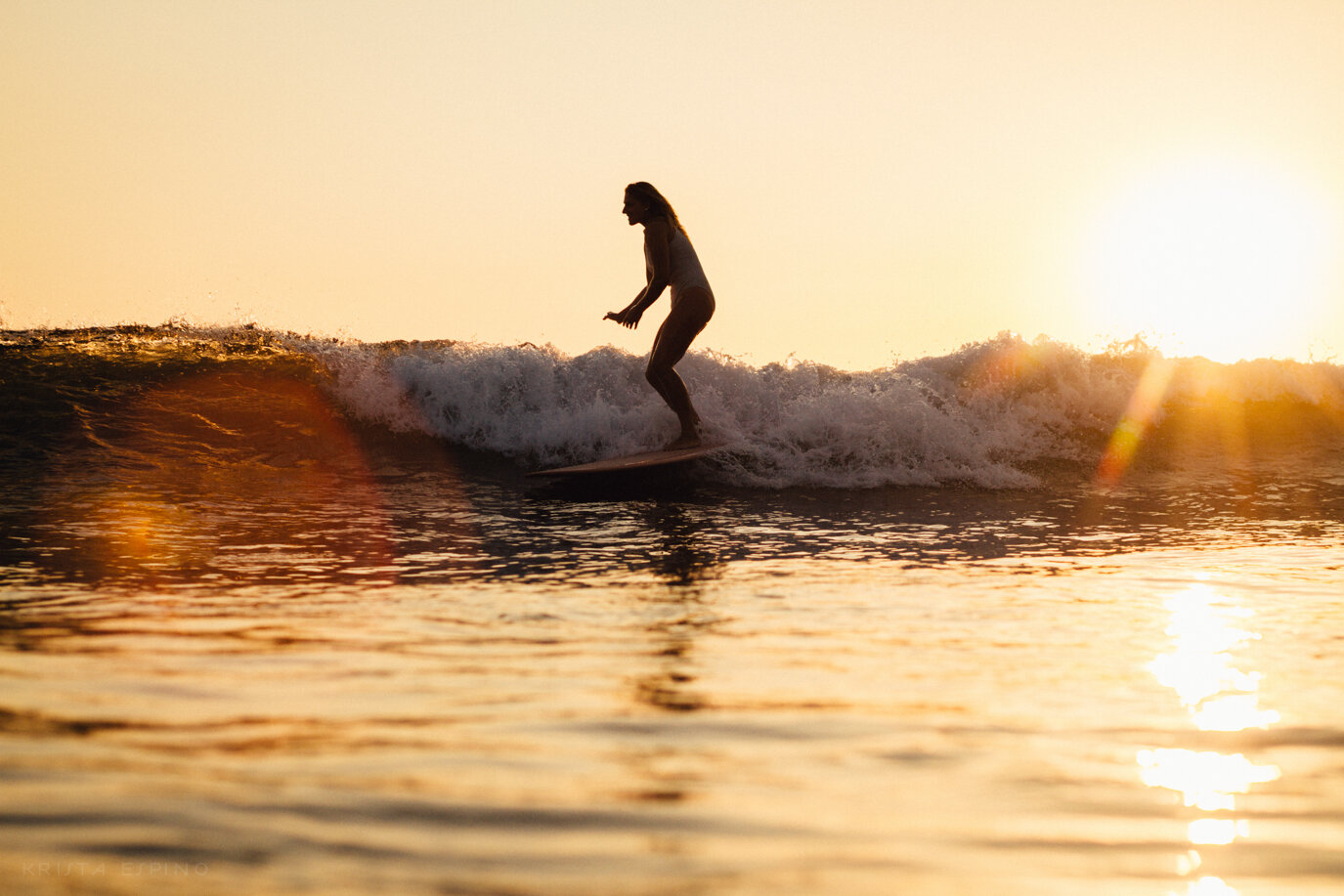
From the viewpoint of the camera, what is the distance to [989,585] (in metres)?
4.91

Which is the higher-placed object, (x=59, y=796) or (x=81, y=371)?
(x=81, y=371)

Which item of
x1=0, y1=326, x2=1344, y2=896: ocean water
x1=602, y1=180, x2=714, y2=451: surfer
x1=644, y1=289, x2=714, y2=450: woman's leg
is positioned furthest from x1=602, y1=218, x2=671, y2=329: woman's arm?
x1=0, y1=326, x2=1344, y2=896: ocean water

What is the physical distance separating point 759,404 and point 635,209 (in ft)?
11.9

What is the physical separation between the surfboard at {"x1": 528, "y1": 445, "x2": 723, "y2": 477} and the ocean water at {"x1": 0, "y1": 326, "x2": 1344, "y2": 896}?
23 centimetres

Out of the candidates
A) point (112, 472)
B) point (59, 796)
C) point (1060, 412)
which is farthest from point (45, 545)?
point (1060, 412)

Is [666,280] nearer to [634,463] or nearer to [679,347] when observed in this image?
[679,347]

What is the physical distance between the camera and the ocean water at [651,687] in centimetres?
182

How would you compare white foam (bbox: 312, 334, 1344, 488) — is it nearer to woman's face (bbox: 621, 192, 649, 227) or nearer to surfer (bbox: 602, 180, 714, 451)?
surfer (bbox: 602, 180, 714, 451)

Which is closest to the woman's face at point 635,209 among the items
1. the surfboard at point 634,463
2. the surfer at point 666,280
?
the surfer at point 666,280

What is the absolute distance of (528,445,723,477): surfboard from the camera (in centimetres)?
853

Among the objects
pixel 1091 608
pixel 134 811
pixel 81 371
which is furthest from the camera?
pixel 81 371

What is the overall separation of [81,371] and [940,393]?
951 cm

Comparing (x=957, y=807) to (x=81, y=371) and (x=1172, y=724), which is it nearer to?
(x=1172, y=724)

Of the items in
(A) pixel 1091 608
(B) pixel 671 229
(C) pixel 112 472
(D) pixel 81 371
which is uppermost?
(B) pixel 671 229
